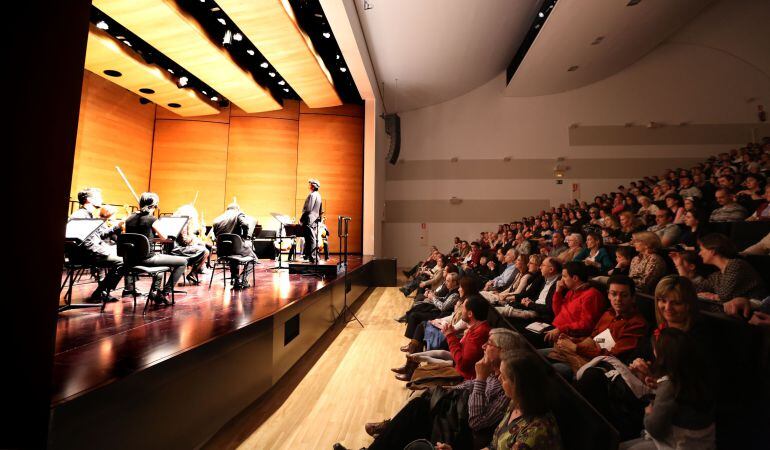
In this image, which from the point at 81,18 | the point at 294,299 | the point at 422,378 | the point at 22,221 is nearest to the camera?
the point at 22,221

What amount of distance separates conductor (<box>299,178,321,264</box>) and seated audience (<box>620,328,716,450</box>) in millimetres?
4244

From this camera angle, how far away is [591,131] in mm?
9133

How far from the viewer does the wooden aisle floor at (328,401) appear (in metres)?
1.99

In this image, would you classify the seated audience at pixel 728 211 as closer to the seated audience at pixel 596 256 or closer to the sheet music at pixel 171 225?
the seated audience at pixel 596 256

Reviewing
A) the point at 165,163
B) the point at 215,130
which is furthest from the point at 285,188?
the point at 165,163

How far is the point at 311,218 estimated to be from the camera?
495cm

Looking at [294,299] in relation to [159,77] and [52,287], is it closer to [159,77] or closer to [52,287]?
[52,287]

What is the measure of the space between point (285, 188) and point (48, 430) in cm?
766

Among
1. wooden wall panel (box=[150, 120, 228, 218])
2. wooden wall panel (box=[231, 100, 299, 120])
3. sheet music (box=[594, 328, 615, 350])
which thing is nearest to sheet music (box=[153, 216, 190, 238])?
sheet music (box=[594, 328, 615, 350])

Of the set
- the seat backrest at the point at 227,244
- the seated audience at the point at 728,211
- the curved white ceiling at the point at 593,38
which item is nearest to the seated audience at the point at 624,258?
the seated audience at the point at 728,211

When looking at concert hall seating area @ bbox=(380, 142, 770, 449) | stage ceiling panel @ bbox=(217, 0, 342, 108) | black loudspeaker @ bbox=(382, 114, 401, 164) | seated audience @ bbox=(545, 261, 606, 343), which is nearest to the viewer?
concert hall seating area @ bbox=(380, 142, 770, 449)

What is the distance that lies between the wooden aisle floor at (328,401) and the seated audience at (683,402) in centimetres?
140

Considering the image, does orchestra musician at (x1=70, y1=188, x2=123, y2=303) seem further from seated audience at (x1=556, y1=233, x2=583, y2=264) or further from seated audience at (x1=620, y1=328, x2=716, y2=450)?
seated audience at (x1=556, y1=233, x2=583, y2=264)

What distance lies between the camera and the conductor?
4.93 metres
